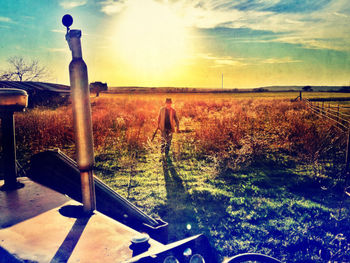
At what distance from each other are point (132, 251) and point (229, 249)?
2.14 m

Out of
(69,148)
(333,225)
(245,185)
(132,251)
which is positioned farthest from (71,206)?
(69,148)

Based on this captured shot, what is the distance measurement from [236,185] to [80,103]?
4.17 m

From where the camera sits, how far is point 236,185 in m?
5.45

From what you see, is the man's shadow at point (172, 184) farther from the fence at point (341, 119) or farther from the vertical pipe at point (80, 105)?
the vertical pipe at point (80, 105)

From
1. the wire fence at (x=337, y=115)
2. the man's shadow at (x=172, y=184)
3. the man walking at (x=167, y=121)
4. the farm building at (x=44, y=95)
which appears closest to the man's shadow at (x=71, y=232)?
the man's shadow at (x=172, y=184)

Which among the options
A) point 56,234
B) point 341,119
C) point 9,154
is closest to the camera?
point 56,234

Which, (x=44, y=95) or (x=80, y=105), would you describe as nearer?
Answer: (x=80, y=105)

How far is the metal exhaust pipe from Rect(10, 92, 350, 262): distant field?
209 cm

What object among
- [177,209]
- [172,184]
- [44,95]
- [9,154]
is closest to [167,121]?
[172,184]

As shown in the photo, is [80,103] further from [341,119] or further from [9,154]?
[341,119]

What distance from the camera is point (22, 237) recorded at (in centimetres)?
158

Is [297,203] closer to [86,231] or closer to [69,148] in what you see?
[86,231]

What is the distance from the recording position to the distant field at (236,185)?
357 centimetres

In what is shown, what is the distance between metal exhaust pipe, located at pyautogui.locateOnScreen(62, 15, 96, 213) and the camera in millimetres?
1863
